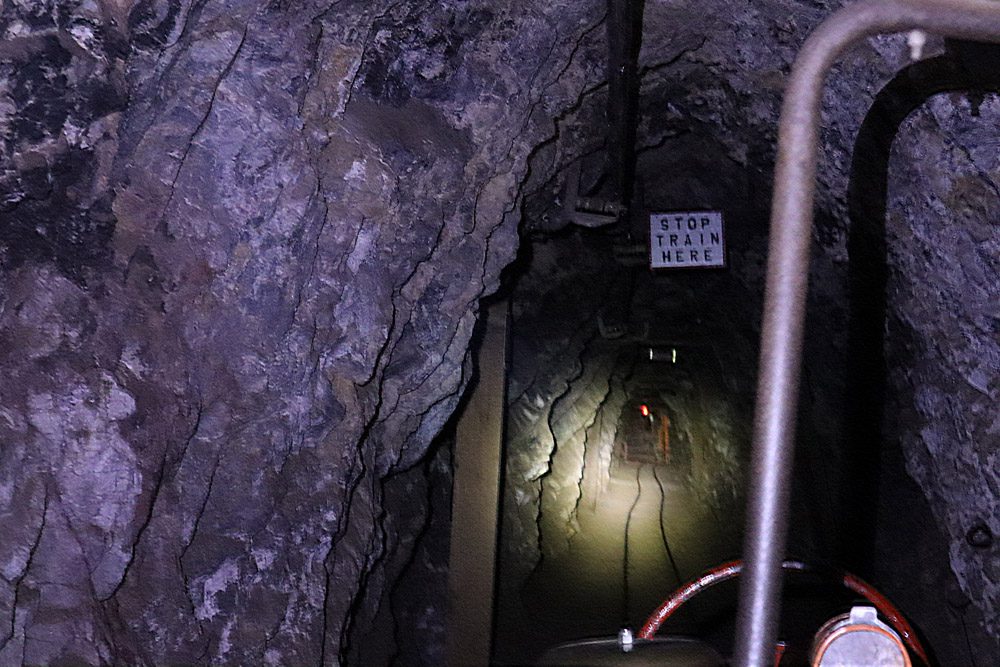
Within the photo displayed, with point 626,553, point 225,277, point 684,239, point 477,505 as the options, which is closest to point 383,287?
point 225,277

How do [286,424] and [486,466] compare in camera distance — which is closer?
[286,424]

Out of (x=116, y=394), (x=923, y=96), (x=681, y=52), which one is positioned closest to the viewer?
(x=116, y=394)

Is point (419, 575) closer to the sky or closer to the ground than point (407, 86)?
closer to the ground

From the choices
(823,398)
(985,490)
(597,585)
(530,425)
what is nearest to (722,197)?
(823,398)

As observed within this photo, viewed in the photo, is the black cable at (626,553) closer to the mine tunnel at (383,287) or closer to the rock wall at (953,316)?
the mine tunnel at (383,287)

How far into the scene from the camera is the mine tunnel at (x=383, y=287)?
2.50 meters

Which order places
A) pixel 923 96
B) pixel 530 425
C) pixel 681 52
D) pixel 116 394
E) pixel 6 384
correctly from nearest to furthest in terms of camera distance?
pixel 6 384 < pixel 116 394 < pixel 923 96 < pixel 681 52 < pixel 530 425

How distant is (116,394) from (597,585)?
18.3 ft

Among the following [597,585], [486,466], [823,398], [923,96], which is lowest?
[597,585]

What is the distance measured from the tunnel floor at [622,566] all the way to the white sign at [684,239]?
280cm

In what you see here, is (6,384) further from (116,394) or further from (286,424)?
(286,424)

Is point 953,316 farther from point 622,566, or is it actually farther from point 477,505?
point 622,566

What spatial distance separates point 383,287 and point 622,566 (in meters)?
4.97

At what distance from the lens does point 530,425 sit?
6.87m
